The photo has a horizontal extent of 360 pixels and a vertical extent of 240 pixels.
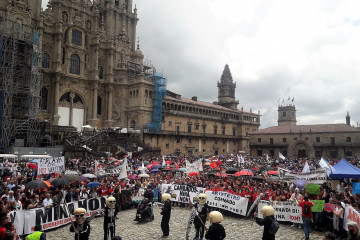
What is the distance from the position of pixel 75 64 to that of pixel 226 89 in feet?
154

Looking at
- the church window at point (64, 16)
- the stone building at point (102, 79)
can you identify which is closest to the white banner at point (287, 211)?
the stone building at point (102, 79)

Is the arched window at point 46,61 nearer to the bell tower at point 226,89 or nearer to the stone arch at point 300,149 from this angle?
the bell tower at point 226,89

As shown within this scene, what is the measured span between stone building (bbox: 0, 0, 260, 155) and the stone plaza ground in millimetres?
30773

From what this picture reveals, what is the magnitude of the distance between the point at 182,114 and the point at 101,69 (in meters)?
17.6

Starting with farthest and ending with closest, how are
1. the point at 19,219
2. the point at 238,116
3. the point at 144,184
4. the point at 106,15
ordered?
the point at 238,116 < the point at 106,15 < the point at 144,184 < the point at 19,219

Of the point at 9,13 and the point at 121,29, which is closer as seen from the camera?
the point at 9,13

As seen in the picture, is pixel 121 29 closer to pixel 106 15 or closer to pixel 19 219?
pixel 106 15

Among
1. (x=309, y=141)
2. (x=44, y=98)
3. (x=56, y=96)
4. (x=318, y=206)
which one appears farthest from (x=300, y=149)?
(x=318, y=206)

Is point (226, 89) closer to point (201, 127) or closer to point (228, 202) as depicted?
point (201, 127)

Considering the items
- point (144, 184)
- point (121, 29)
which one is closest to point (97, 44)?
point (121, 29)

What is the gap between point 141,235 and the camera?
11305 millimetres

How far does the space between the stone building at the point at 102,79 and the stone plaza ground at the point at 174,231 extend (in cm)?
3077

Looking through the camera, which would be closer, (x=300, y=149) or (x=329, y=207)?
(x=329, y=207)

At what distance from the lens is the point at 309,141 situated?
65.4m
